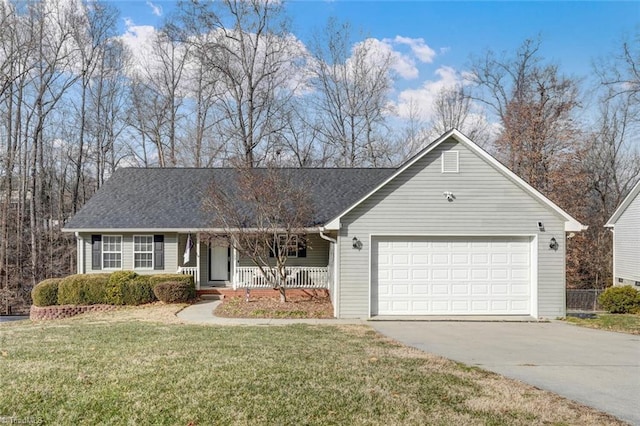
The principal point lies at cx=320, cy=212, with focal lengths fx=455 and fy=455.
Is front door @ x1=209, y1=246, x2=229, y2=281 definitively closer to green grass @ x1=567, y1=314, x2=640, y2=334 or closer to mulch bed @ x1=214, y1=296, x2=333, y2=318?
mulch bed @ x1=214, y1=296, x2=333, y2=318

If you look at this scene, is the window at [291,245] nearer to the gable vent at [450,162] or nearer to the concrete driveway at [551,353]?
the concrete driveway at [551,353]

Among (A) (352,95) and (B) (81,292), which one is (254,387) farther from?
(A) (352,95)

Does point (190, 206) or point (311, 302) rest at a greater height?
point (190, 206)

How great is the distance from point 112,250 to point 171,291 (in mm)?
3863

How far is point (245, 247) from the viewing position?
50.1 feet

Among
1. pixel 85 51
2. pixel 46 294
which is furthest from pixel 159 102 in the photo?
pixel 46 294

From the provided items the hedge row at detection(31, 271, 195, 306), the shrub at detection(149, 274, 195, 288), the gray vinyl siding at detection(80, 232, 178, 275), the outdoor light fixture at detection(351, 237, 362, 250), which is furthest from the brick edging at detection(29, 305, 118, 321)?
the outdoor light fixture at detection(351, 237, 362, 250)

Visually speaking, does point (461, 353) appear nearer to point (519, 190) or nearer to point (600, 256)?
point (519, 190)

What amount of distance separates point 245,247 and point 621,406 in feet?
38.2

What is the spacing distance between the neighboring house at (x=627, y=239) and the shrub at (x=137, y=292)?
69.0ft

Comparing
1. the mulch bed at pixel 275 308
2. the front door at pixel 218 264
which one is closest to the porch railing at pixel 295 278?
Answer: the mulch bed at pixel 275 308

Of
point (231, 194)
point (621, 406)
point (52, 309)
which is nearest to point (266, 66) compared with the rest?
point (231, 194)

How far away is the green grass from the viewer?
37.9 feet

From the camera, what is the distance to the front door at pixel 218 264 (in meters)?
18.3
